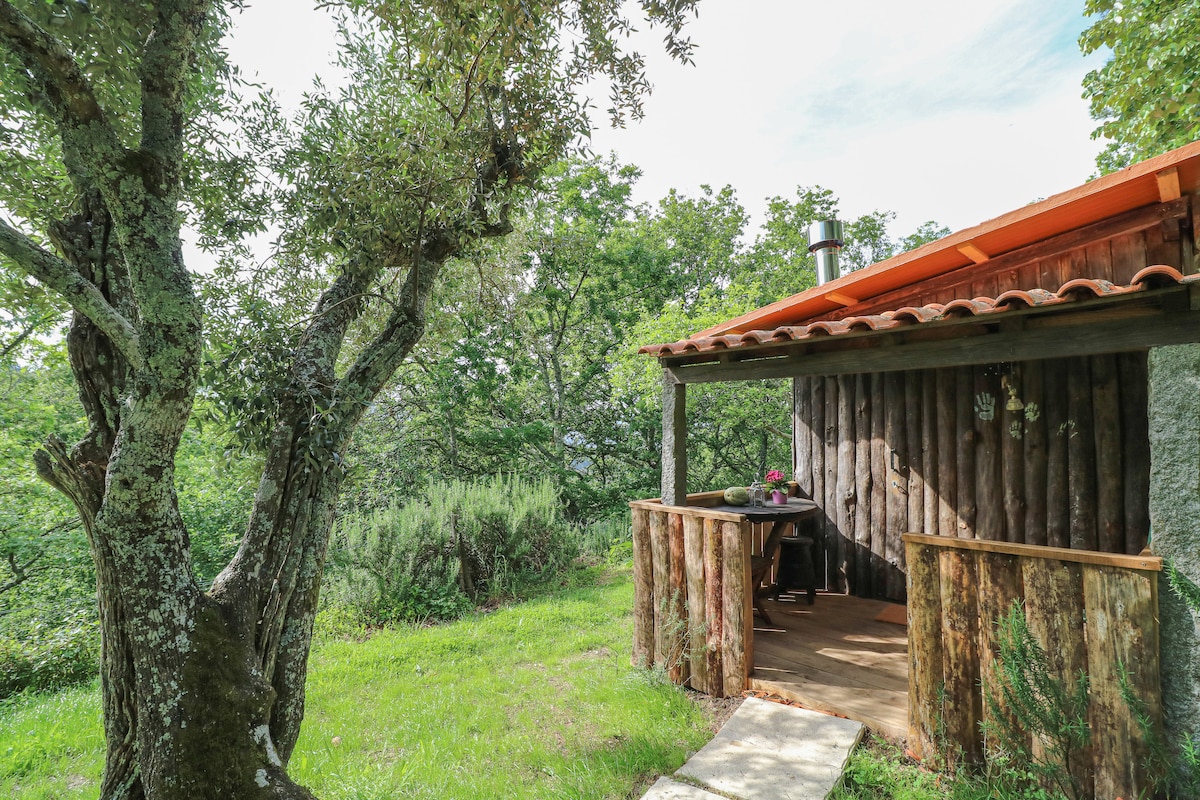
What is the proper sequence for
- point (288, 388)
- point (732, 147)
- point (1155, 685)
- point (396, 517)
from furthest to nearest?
point (732, 147), point (396, 517), point (288, 388), point (1155, 685)

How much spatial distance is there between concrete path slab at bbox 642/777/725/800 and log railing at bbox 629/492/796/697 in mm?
943

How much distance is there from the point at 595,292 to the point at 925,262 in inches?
379

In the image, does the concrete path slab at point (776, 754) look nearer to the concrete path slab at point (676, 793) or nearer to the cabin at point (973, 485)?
the concrete path slab at point (676, 793)

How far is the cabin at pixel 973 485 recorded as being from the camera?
2152 mm

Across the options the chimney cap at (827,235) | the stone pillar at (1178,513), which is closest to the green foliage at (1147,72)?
the chimney cap at (827,235)

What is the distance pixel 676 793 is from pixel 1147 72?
27.6 feet

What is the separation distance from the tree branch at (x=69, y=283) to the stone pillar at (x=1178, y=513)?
3922mm

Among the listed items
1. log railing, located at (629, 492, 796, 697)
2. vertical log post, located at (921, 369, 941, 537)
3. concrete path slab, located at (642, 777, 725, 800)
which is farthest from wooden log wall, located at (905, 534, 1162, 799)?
vertical log post, located at (921, 369, 941, 537)

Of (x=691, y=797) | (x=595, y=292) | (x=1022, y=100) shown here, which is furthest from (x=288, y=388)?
(x=1022, y=100)

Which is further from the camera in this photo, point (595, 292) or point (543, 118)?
point (595, 292)

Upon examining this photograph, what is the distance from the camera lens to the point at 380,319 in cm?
459

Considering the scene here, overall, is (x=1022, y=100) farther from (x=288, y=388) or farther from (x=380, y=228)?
(x=288, y=388)

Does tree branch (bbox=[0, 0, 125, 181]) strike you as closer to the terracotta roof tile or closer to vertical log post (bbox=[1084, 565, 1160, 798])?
the terracotta roof tile

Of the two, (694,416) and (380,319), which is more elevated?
(380,319)
